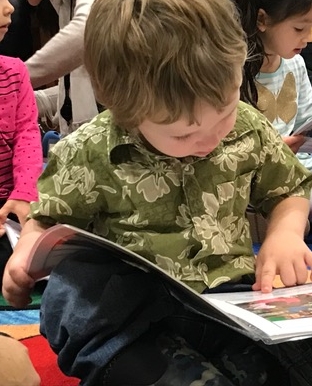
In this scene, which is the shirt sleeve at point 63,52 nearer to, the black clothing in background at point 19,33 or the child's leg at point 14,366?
the black clothing in background at point 19,33

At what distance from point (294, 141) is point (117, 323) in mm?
585

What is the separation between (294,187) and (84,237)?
32 cm

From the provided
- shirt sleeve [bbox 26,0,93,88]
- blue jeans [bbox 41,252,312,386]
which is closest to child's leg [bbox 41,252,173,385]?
blue jeans [bbox 41,252,312,386]

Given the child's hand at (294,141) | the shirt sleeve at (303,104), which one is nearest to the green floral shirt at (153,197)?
the child's hand at (294,141)

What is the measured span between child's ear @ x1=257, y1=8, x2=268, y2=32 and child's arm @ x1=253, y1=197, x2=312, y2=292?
556mm

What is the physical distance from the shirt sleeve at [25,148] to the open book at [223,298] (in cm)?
47

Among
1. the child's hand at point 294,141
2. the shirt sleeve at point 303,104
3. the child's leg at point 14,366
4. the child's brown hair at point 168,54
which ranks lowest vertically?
the shirt sleeve at point 303,104

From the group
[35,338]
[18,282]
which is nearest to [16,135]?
[35,338]

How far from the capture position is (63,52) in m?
1.49

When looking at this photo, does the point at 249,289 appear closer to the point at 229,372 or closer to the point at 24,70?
the point at 229,372

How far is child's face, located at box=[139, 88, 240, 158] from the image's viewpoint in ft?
2.27

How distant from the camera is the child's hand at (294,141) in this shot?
3.78 ft

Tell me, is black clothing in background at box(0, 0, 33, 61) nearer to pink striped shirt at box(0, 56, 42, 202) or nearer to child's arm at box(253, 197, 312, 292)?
pink striped shirt at box(0, 56, 42, 202)

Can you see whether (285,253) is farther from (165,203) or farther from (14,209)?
(14,209)
